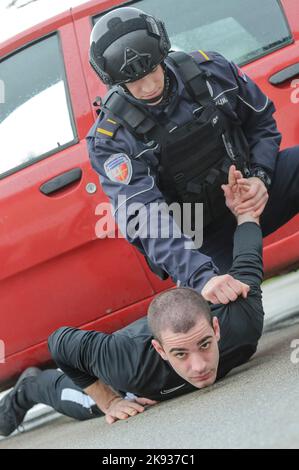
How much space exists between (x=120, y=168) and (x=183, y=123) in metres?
0.30

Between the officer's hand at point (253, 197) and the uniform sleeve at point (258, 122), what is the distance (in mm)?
149

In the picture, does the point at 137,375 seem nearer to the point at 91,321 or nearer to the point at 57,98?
the point at 91,321

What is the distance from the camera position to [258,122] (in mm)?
3902

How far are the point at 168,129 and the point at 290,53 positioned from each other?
852mm

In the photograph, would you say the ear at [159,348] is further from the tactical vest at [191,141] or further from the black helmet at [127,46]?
the black helmet at [127,46]

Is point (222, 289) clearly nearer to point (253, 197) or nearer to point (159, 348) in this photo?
point (159, 348)

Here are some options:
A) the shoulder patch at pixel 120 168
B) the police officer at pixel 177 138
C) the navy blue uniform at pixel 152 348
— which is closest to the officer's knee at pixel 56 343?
the navy blue uniform at pixel 152 348

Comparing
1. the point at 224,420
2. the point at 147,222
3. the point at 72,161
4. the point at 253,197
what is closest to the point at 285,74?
the point at 253,197

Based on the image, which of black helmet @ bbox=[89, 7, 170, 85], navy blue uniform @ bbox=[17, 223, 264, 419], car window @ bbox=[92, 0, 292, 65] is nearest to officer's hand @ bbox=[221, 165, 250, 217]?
navy blue uniform @ bbox=[17, 223, 264, 419]

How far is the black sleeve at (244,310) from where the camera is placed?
11.1ft
